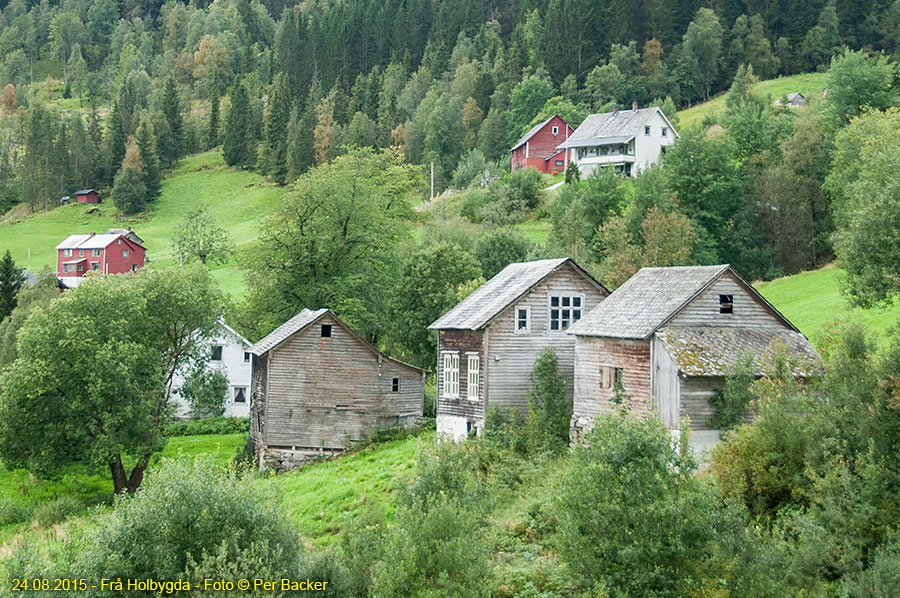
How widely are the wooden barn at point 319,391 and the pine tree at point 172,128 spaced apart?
112 meters

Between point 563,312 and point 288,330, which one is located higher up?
point 563,312

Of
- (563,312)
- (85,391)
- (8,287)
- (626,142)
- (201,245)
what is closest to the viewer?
(563,312)

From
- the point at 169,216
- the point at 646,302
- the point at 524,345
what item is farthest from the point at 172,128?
the point at 646,302

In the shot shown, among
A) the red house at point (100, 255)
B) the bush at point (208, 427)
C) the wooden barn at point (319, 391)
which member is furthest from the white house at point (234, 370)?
the red house at point (100, 255)

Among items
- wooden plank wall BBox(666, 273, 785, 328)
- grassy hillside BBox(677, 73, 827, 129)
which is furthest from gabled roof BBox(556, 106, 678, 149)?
wooden plank wall BBox(666, 273, 785, 328)

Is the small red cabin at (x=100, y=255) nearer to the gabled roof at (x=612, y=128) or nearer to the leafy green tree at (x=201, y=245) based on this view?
the leafy green tree at (x=201, y=245)

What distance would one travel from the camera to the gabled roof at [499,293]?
1512 inches

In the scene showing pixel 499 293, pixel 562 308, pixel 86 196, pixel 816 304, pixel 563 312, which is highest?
pixel 86 196

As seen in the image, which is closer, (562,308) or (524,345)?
(524,345)

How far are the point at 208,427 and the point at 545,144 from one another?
2382 inches

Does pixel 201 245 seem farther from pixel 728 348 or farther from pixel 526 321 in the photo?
pixel 728 348

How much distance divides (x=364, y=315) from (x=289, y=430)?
944 centimetres

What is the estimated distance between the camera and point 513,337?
38438 millimetres

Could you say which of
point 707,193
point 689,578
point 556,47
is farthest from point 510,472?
point 556,47
